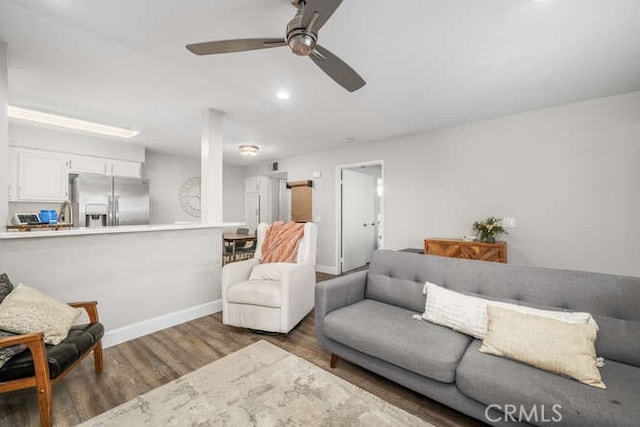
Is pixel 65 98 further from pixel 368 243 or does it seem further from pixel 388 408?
pixel 368 243

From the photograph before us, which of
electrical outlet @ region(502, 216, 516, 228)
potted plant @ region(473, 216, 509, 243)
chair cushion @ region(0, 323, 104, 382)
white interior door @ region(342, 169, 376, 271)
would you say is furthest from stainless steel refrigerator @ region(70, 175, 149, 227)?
electrical outlet @ region(502, 216, 516, 228)

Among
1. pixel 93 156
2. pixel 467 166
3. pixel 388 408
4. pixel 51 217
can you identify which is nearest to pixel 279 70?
pixel 51 217

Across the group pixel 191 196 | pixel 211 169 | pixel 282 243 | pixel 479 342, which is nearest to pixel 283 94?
pixel 211 169

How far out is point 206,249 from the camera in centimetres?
307

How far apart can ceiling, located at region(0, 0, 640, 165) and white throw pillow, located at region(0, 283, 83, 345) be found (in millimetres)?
1753

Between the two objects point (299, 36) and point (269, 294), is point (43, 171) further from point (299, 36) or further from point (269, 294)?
point (299, 36)

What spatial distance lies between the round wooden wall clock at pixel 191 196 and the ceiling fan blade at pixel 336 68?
5.04 meters

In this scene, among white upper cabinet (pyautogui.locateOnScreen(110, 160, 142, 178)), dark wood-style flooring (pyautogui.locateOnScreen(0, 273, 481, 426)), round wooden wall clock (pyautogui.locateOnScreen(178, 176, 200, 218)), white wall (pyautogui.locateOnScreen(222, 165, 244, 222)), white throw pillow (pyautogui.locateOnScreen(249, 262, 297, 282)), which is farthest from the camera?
white wall (pyautogui.locateOnScreen(222, 165, 244, 222))

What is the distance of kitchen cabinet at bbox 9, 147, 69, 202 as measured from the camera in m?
3.60

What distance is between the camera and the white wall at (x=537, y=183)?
272 centimetres

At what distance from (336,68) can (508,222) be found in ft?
9.85

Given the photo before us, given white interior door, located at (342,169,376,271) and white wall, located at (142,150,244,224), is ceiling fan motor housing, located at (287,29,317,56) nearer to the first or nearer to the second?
white interior door, located at (342,169,376,271)

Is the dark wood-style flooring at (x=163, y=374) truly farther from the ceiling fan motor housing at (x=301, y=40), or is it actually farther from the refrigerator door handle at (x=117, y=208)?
the refrigerator door handle at (x=117, y=208)

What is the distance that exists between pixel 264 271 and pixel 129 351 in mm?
1312
